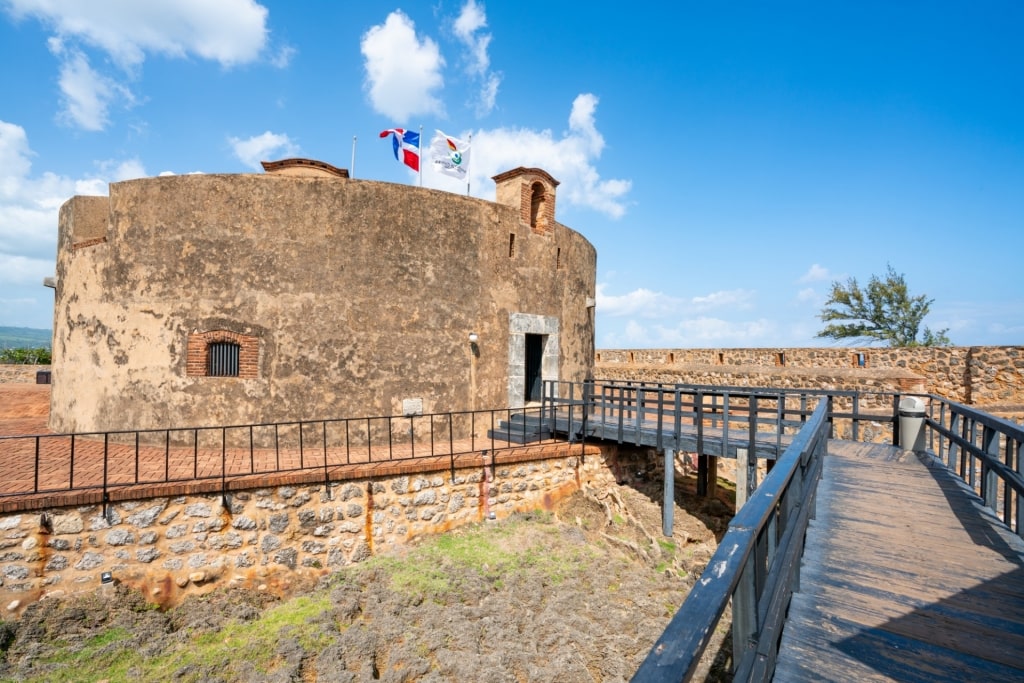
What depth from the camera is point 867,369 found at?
16.2 m

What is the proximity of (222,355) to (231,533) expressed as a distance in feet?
12.4

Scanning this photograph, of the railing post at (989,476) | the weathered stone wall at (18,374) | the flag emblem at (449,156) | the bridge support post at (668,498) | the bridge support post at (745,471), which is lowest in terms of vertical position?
the bridge support post at (668,498)

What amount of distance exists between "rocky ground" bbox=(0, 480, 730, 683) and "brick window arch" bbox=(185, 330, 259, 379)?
4102 millimetres

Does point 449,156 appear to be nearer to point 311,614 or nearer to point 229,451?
point 229,451

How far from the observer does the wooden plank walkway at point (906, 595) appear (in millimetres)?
2648

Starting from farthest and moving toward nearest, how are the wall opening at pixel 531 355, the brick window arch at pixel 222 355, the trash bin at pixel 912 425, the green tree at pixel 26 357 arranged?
the green tree at pixel 26 357
the wall opening at pixel 531 355
the brick window arch at pixel 222 355
the trash bin at pixel 912 425

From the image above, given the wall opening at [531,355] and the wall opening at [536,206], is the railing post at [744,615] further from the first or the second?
the wall opening at [536,206]

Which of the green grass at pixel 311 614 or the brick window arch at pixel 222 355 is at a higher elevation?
the brick window arch at pixel 222 355

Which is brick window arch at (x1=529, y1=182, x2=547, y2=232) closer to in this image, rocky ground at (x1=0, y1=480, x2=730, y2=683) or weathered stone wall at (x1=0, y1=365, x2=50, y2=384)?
rocky ground at (x1=0, y1=480, x2=730, y2=683)

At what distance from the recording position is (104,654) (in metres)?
6.20

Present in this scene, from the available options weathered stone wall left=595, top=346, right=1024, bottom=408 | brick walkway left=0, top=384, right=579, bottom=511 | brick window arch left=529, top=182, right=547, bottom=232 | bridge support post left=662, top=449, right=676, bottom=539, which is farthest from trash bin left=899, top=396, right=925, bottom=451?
brick window arch left=529, top=182, right=547, bottom=232

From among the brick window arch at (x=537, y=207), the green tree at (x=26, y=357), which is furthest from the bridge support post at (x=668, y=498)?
the green tree at (x=26, y=357)

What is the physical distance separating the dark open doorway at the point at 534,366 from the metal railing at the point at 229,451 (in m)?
1.00

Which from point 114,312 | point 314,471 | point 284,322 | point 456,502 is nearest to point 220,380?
point 284,322
